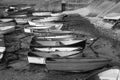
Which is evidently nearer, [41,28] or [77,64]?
[77,64]

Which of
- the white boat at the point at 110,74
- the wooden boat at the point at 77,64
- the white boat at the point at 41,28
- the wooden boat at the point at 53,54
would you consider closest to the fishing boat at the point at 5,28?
the white boat at the point at 41,28

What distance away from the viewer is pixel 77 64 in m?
11.2

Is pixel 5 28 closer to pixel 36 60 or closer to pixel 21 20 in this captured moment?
pixel 21 20

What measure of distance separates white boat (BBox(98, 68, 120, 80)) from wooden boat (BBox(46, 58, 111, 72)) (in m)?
1.11

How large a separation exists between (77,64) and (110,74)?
93.4 inches

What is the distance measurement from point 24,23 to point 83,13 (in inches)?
495

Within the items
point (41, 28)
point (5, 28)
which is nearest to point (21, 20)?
point (5, 28)

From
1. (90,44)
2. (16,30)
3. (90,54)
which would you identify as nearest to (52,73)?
(90,54)

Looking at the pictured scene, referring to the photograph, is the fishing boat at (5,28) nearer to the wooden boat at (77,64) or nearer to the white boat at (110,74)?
the wooden boat at (77,64)

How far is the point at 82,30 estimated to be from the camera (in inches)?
907

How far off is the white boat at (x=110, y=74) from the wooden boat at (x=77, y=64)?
43.7 inches

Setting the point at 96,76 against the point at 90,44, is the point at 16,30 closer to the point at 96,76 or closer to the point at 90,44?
the point at 90,44

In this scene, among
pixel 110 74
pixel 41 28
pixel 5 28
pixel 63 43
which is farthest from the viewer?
pixel 5 28

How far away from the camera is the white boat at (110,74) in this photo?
9.87m
